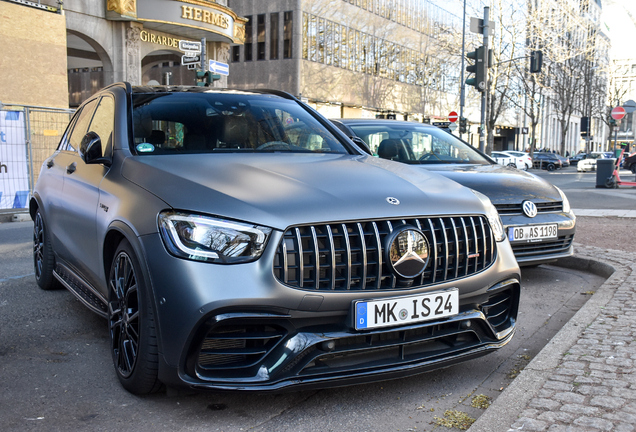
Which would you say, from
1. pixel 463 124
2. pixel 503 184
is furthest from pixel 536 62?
pixel 463 124

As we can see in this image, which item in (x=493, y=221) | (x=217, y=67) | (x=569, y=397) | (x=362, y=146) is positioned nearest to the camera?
(x=569, y=397)

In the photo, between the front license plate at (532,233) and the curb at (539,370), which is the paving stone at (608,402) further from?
the front license plate at (532,233)

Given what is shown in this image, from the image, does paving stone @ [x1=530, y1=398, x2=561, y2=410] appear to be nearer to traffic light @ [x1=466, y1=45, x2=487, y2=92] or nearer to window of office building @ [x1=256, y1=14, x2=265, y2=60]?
traffic light @ [x1=466, y1=45, x2=487, y2=92]

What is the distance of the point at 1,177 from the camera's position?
1174 cm

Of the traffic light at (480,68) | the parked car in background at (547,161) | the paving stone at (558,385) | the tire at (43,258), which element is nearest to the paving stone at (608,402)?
the paving stone at (558,385)

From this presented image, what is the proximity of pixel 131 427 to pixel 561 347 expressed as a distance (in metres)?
2.34

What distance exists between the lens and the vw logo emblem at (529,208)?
5880 millimetres

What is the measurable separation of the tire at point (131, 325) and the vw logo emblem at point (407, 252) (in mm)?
1085

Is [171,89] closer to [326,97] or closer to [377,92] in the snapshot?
[326,97]

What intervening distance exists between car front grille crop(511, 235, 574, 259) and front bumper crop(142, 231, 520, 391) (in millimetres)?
3119

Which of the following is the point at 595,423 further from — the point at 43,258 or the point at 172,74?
the point at 172,74

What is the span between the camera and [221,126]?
4223 millimetres

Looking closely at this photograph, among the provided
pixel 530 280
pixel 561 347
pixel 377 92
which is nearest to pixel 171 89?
pixel 561 347

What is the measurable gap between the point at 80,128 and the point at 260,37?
36.8 metres
